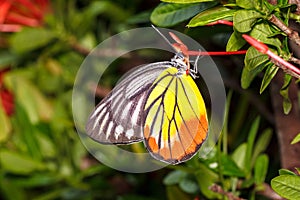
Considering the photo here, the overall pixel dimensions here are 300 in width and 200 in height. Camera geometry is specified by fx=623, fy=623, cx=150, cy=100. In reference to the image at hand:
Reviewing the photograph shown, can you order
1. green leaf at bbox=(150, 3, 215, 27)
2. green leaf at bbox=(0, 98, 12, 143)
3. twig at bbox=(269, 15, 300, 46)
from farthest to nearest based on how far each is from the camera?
1. green leaf at bbox=(0, 98, 12, 143)
2. green leaf at bbox=(150, 3, 215, 27)
3. twig at bbox=(269, 15, 300, 46)

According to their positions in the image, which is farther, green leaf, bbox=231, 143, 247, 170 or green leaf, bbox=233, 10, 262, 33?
green leaf, bbox=231, 143, 247, 170

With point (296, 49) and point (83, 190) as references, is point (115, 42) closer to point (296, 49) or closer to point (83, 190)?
point (83, 190)

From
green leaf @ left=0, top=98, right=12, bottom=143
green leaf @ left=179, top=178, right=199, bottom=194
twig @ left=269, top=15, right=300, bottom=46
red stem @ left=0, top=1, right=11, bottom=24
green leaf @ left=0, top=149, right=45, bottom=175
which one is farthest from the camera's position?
red stem @ left=0, top=1, right=11, bottom=24

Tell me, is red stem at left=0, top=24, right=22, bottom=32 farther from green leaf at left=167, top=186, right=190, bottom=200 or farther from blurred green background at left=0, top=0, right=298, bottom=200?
green leaf at left=167, top=186, right=190, bottom=200

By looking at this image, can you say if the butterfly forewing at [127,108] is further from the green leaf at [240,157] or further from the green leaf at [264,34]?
the green leaf at [240,157]

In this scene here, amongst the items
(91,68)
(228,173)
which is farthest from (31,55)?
(228,173)

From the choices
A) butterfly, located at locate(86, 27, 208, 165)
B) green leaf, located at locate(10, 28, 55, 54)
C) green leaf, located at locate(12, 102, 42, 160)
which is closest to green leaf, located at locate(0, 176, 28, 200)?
green leaf, located at locate(12, 102, 42, 160)
